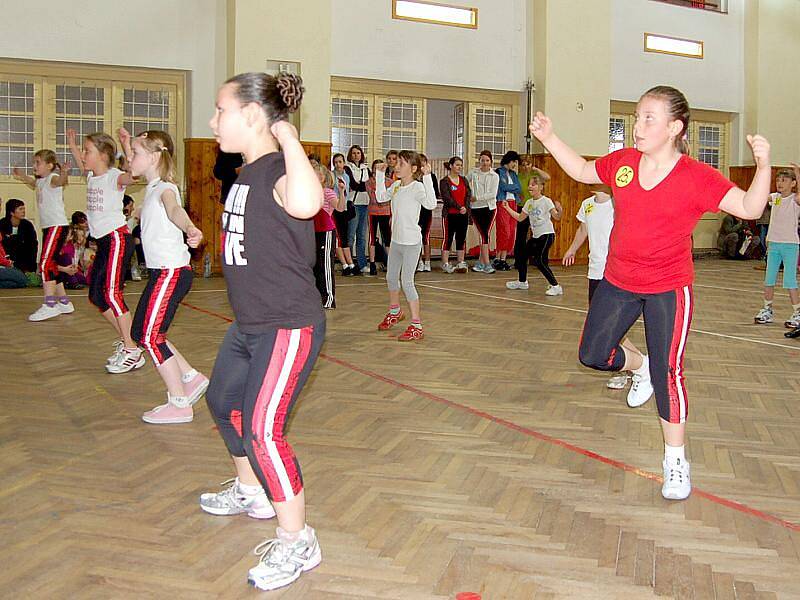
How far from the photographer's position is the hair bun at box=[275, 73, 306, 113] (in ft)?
7.95

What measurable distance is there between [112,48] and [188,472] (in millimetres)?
9484

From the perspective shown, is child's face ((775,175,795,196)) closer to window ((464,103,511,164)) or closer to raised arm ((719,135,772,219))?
raised arm ((719,135,772,219))

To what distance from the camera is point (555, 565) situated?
2637 mm

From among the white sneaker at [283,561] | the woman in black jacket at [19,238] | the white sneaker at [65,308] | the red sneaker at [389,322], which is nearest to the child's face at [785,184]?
the red sneaker at [389,322]

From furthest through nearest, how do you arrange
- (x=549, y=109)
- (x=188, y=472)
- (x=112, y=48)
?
(x=549, y=109), (x=112, y=48), (x=188, y=472)

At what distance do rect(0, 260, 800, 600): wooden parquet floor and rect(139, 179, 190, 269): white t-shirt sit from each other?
0.81 meters

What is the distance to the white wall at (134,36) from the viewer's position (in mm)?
10992

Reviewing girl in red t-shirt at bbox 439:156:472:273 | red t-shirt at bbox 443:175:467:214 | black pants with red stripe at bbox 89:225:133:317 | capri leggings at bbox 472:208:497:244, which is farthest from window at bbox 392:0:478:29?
black pants with red stripe at bbox 89:225:133:317

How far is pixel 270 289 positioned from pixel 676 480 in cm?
178

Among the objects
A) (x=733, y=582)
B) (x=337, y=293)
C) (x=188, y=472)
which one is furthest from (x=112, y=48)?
(x=733, y=582)

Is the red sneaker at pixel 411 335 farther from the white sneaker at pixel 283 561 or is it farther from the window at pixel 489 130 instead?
the window at pixel 489 130

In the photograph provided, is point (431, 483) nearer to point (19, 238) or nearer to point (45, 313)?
point (45, 313)

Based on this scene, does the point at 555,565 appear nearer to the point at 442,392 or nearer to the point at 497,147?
the point at 442,392

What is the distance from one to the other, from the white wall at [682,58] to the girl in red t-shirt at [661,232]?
12677 mm
